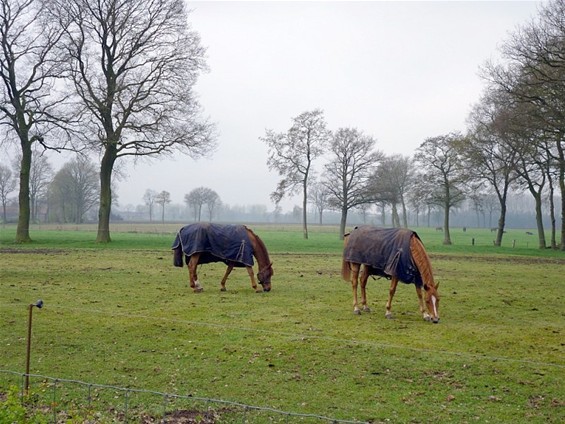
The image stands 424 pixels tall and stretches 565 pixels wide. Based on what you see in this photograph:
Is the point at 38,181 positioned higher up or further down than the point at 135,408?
higher up

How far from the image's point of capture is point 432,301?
11.6 metres

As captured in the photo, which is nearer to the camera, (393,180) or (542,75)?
(542,75)

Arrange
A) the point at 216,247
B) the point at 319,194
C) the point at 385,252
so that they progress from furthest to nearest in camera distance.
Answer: the point at 319,194 → the point at 216,247 → the point at 385,252

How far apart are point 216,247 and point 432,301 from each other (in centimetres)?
660

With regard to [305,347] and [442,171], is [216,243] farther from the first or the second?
[442,171]

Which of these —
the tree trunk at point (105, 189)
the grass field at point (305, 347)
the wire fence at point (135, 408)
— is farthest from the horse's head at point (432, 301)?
the tree trunk at point (105, 189)

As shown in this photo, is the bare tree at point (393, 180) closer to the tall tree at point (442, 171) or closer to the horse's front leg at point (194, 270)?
the tall tree at point (442, 171)

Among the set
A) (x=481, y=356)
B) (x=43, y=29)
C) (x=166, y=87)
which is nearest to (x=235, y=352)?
(x=481, y=356)

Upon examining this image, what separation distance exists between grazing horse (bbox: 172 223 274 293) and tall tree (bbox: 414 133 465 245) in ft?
118

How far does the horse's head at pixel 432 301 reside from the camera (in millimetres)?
11547

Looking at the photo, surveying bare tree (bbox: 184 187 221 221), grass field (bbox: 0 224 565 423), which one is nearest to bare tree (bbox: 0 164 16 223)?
bare tree (bbox: 184 187 221 221)

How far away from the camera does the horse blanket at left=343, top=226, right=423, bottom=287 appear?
461 inches

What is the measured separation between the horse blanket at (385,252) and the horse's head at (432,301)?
33 centimetres

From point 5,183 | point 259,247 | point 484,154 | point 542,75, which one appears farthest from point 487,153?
point 5,183
